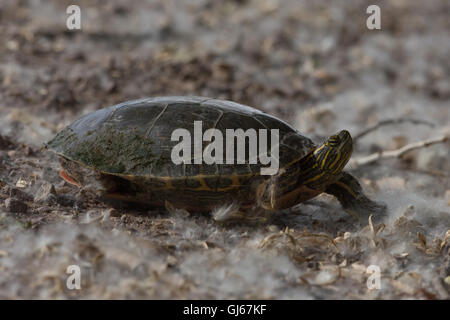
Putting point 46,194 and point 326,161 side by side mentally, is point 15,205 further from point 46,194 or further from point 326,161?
point 326,161

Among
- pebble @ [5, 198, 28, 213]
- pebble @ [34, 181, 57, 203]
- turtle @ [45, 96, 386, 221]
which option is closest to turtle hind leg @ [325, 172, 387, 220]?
turtle @ [45, 96, 386, 221]

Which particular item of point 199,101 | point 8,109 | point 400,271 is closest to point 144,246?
point 199,101

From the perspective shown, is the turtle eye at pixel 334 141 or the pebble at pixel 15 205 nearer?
the pebble at pixel 15 205

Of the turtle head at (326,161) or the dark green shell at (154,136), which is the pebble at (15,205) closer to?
the dark green shell at (154,136)

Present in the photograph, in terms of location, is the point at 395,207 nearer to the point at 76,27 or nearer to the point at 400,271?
→ the point at 400,271

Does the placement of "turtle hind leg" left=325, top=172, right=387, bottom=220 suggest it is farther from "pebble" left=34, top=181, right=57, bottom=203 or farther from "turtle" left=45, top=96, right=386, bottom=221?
"pebble" left=34, top=181, right=57, bottom=203

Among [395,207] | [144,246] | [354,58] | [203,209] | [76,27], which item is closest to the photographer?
[144,246]

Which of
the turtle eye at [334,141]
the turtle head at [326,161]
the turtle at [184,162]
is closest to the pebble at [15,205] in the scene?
the turtle at [184,162]
